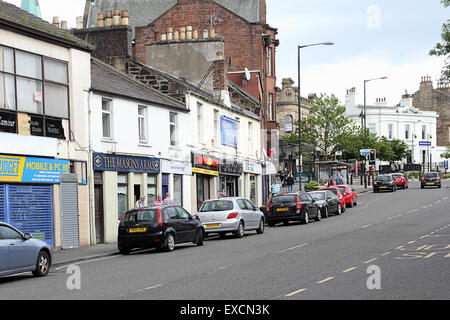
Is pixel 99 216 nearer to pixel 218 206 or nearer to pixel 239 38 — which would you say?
pixel 218 206

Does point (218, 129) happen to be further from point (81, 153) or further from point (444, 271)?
point (444, 271)

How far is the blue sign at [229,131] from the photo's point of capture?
135 feet

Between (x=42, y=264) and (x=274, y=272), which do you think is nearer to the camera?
(x=274, y=272)

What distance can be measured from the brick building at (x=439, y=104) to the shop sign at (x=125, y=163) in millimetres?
96919

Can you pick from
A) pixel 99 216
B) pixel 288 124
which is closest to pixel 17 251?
pixel 99 216

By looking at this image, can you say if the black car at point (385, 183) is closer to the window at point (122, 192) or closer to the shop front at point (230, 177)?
the shop front at point (230, 177)

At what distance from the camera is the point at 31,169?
77.6 ft

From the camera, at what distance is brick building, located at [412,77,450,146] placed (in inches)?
Answer: 4729

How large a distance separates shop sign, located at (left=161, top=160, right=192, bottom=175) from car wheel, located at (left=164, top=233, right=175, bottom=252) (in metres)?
10.2

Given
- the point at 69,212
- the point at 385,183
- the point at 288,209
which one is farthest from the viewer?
the point at 385,183

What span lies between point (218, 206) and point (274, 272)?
1254 cm

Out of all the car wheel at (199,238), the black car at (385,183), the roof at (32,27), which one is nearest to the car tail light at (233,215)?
the car wheel at (199,238)

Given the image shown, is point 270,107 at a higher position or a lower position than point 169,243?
higher
